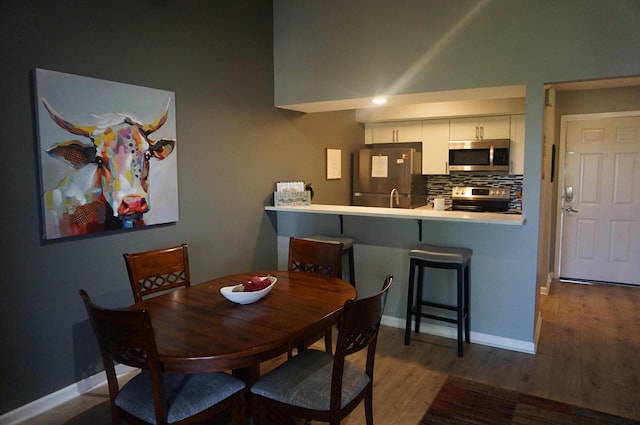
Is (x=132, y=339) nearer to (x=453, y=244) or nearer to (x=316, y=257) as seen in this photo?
(x=316, y=257)

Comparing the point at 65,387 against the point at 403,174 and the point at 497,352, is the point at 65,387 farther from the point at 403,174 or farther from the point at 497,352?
the point at 403,174

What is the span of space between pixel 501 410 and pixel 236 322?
5.43 ft

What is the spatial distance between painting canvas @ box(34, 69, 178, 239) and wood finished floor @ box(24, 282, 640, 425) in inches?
46.2

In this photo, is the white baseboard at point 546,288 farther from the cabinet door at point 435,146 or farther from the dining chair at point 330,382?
the dining chair at point 330,382

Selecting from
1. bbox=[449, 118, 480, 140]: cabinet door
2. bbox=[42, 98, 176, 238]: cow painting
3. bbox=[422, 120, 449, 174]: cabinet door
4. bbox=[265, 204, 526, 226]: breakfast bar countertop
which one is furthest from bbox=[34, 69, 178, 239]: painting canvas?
bbox=[449, 118, 480, 140]: cabinet door

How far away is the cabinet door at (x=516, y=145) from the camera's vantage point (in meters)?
5.00

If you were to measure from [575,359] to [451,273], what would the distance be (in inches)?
41.4

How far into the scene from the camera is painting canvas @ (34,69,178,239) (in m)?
2.46

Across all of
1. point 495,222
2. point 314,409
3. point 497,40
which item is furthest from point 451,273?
point 314,409

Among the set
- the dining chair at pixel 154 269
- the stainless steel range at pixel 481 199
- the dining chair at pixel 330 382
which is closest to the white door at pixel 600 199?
the stainless steel range at pixel 481 199

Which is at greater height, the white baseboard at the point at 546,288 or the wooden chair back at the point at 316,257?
the wooden chair back at the point at 316,257

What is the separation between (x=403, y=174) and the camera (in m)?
5.41

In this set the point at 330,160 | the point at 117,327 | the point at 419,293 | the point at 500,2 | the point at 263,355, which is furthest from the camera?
the point at 330,160

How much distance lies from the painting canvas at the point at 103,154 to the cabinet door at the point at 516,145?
12.7 ft
